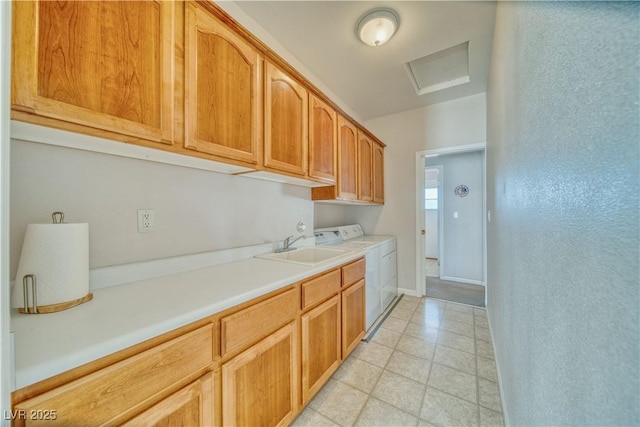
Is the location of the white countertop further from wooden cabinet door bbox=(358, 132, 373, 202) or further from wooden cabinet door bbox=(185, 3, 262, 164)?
wooden cabinet door bbox=(358, 132, 373, 202)

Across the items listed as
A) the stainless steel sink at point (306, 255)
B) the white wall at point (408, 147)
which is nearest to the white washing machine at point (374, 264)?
the white wall at point (408, 147)

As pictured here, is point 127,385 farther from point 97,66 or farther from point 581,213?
point 581,213

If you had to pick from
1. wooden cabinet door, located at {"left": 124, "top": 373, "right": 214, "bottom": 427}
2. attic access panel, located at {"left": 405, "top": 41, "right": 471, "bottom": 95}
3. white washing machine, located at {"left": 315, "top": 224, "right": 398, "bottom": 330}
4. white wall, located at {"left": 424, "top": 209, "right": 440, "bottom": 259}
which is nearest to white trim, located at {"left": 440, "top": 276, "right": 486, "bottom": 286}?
white washing machine, located at {"left": 315, "top": 224, "right": 398, "bottom": 330}

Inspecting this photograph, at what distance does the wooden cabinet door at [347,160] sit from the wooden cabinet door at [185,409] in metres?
1.69

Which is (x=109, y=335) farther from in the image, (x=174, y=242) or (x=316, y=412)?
(x=316, y=412)

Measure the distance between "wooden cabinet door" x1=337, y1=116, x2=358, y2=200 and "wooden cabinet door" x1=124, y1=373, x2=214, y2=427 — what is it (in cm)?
169

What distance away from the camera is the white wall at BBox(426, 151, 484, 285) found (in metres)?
3.53

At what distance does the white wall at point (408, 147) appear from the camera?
9.22 feet

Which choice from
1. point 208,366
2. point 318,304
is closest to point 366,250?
point 318,304

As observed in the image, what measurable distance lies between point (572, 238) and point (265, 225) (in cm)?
163

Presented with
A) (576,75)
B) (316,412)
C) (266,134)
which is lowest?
(316,412)

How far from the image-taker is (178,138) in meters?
1.00

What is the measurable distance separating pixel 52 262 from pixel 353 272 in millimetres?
1598

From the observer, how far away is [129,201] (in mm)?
1085
